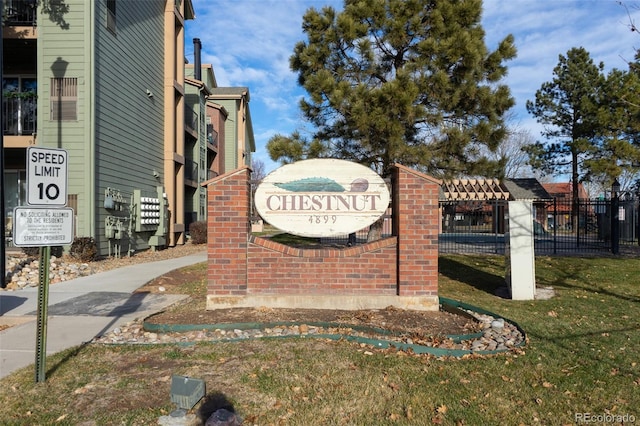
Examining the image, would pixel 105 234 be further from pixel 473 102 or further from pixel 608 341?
pixel 608 341

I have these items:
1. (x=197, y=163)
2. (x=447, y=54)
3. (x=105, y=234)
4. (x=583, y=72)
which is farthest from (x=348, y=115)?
(x=583, y=72)

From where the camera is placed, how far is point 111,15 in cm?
1374

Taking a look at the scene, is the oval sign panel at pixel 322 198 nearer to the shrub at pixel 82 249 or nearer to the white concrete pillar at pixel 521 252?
the white concrete pillar at pixel 521 252

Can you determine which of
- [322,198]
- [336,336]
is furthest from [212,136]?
[336,336]

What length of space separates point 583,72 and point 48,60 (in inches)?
1098

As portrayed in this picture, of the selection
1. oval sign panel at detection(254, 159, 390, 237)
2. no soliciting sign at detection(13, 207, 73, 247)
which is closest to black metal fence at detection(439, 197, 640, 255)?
oval sign panel at detection(254, 159, 390, 237)

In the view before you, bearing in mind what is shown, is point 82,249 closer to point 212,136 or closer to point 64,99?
point 64,99

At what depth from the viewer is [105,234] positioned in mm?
13195

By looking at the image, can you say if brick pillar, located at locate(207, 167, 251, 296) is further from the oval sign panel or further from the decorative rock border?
the decorative rock border

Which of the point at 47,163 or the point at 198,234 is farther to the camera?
the point at 198,234

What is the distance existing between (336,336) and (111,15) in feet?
43.8

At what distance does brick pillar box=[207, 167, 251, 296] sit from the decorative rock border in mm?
1031

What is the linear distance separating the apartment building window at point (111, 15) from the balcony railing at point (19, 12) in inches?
76.9

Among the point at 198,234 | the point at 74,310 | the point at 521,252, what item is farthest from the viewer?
the point at 198,234
